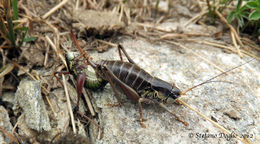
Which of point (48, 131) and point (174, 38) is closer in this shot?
point (48, 131)

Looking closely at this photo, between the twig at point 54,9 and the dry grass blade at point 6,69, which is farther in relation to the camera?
the twig at point 54,9

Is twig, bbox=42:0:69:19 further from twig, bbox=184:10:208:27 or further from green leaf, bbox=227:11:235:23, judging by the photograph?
green leaf, bbox=227:11:235:23

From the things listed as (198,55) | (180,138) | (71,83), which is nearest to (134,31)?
(198,55)

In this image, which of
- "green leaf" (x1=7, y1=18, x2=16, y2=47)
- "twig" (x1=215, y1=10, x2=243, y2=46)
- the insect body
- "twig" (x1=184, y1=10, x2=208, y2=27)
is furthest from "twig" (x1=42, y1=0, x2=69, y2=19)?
"twig" (x1=215, y1=10, x2=243, y2=46)

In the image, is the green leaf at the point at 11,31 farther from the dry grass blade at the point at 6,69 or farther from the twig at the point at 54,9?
the twig at the point at 54,9

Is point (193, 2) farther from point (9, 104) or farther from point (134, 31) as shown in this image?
point (9, 104)

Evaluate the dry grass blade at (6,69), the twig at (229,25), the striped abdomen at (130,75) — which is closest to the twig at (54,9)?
the dry grass blade at (6,69)
